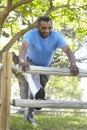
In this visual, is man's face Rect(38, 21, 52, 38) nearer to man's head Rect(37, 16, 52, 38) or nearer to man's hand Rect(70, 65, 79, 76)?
man's head Rect(37, 16, 52, 38)

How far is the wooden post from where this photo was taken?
5527 millimetres

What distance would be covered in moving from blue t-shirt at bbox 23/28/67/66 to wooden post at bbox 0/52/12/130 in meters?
0.53

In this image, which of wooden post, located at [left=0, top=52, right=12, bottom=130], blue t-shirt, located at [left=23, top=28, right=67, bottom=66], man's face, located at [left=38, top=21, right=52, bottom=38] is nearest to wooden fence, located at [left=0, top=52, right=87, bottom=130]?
wooden post, located at [left=0, top=52, right=12, bottom=130]

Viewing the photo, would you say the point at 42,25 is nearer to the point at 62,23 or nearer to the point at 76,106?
the point at 76,106

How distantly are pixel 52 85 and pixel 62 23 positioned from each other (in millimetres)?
25062

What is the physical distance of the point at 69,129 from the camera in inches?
330

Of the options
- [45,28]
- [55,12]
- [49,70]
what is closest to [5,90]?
[49,70]

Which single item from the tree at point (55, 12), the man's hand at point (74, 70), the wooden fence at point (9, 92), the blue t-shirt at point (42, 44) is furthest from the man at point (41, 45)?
the tree at point (55, 12)

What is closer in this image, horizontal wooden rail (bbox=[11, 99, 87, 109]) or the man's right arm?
the man's right arm

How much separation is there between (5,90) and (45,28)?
1.19m

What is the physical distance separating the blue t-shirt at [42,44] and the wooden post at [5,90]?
53 cm

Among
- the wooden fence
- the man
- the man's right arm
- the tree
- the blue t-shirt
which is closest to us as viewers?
the man's right arm

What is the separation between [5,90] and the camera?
5539 millimetres

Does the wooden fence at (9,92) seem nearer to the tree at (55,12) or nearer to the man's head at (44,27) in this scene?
the man's head at (44,27)
